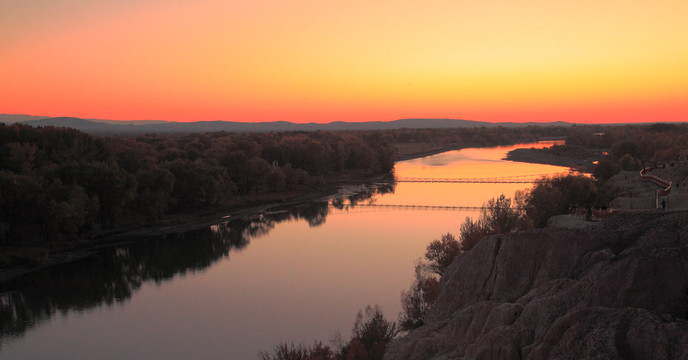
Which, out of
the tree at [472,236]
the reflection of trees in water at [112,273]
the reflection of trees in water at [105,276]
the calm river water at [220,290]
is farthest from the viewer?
the reflection of trees in water at [112,273]

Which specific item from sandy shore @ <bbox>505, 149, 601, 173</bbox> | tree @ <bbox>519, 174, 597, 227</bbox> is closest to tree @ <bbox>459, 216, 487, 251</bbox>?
tree @ <bbox>519, 174, 597, 227</bbox>

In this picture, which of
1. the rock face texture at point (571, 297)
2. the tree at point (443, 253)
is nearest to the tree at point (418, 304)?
the tree at point (443, 253)

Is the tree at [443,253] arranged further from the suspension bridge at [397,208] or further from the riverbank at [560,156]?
the riverbank at [560,156]

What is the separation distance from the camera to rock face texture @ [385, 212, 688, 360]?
28.2ft

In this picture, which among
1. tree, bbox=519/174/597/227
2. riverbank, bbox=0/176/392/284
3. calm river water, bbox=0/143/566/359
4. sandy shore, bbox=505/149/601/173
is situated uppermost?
tree, bbox=519/174/597/227

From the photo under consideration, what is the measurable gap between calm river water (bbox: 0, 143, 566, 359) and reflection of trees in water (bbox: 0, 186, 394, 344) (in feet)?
0.25

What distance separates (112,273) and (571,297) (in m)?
30.7

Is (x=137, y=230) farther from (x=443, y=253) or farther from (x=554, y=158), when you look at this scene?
(x=554, y=158)

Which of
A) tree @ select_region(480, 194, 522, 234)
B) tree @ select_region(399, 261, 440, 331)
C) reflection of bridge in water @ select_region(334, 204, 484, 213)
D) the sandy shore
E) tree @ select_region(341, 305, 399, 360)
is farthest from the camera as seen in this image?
the sandy shore

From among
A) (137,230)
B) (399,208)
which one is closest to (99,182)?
(137,230)

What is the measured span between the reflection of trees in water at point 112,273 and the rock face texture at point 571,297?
70.7 feet

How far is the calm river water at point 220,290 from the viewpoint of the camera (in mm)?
23703

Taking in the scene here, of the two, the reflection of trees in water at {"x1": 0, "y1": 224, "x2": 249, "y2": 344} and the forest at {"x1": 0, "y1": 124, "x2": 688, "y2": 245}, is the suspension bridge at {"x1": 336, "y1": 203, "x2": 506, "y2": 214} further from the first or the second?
the reflection of trees in water at {"x1": 0, "y1": 224, "x2": 249, "y2": 344}

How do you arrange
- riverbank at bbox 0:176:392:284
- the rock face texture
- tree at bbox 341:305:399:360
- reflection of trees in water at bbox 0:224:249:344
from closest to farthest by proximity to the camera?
the rock face texture
tree at bbox 341:305:399:360
reflection of trees in water at bbox 0:224:249:344
riverbank at bbox 0:176:392:284
